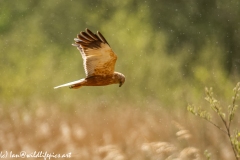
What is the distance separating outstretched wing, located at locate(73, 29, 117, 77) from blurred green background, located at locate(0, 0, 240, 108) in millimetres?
2388

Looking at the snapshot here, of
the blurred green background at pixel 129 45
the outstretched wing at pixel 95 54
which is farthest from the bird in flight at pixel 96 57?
Answer: the blurred green background at pixel 129 45

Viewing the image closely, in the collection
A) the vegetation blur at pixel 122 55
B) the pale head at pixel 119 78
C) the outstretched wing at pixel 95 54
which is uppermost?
the vegetation blur at pixel 122 55

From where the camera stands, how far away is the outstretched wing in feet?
7.87

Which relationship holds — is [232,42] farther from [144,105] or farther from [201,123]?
[201,123]

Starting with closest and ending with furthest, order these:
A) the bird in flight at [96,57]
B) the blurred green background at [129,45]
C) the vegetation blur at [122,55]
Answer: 1. the bird in flight at [96,57]
2. the vegetation blur at [122,55]
3. the blurred green background at [129,45]

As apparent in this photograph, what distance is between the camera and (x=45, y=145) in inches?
138

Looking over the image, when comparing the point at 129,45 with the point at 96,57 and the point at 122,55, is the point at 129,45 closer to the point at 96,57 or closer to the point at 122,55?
the point at 122,55

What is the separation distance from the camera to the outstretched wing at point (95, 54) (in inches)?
94.4

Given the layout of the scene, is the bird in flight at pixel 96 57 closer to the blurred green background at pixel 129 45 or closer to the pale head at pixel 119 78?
the pale head at pixel 119 78

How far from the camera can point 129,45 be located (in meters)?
5.94

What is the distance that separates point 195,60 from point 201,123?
120 inches

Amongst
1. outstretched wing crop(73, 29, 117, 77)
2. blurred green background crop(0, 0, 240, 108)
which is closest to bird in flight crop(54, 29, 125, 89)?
outstretched wing crop(73, 29, 117, 77)

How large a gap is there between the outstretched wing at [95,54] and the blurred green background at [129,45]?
7.84ft

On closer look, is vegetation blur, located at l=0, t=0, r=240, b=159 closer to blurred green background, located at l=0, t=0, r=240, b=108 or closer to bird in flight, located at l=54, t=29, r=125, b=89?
blurred green background, located at l=0, t=0, r=240, b=108
